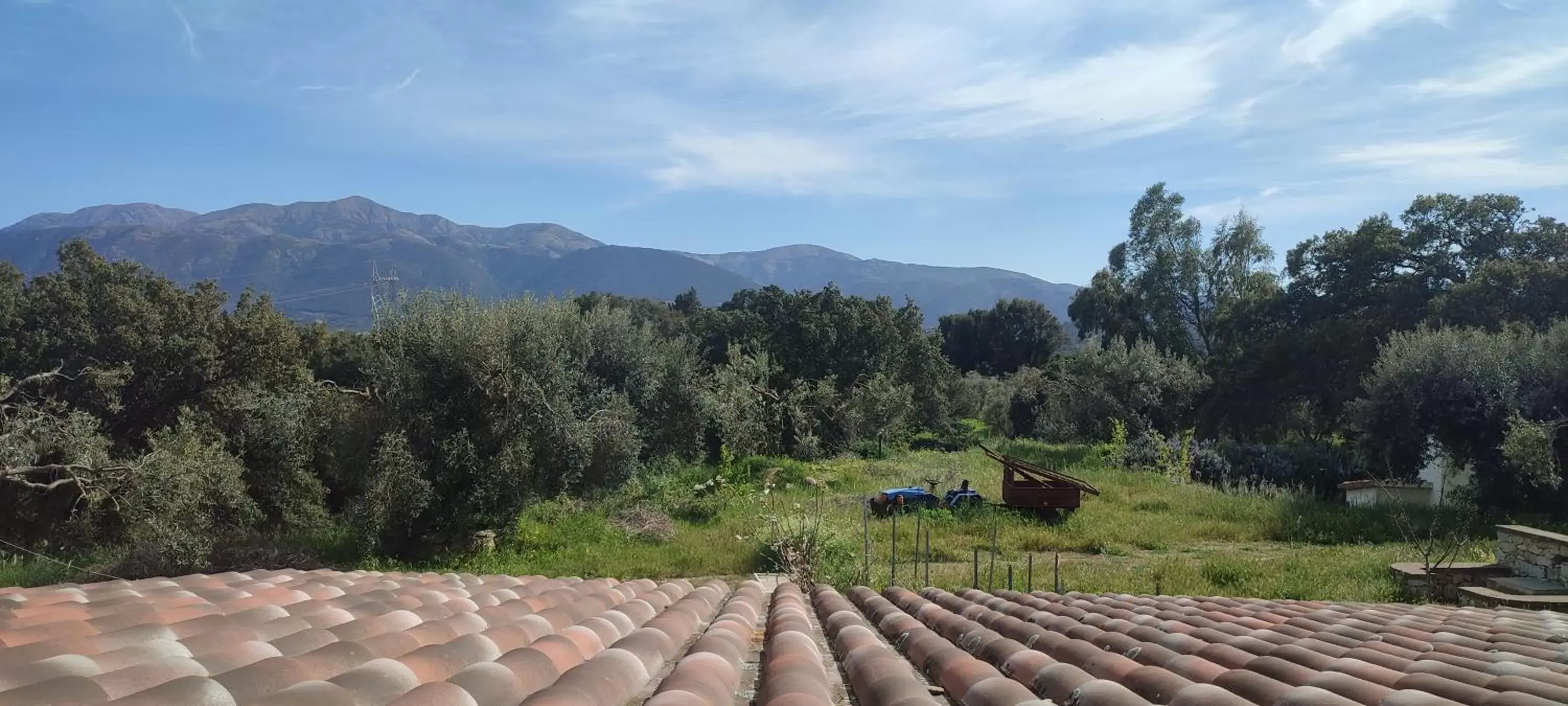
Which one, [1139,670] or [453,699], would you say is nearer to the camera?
[453,699]

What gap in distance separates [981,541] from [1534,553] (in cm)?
804

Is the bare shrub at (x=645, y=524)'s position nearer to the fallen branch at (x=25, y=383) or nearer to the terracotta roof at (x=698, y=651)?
the fallen branch at (x=25, y=383)

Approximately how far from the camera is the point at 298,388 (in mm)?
18656

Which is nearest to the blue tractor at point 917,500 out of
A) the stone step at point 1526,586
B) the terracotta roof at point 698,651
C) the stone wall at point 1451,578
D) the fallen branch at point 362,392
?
the stone wall at point 1451,578

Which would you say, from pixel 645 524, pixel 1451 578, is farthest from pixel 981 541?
pixel 1451 578

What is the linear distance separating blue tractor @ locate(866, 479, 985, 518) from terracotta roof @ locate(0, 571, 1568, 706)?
13.1m

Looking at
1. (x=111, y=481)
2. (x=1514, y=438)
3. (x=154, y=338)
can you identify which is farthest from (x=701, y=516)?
(x=1514, y=438)

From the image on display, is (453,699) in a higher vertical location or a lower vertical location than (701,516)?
higher

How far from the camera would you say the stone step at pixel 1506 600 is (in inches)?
318

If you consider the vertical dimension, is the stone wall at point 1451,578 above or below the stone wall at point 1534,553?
below

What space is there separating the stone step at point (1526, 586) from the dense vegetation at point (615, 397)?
7.98 metres

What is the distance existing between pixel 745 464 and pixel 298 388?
11533 mm

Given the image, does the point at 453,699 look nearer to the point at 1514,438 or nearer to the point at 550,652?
the point at 550,652

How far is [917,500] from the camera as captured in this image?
18.6m
